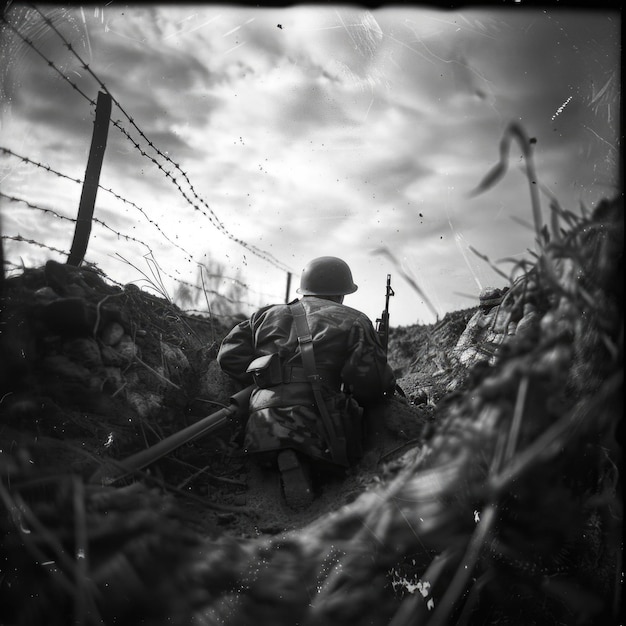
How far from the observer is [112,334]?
282 centimetres

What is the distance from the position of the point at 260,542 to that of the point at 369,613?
1.05ft

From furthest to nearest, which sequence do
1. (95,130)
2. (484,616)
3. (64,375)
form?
(95,130)
(64,375)
(484,616)

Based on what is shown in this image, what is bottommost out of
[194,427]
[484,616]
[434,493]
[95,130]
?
[484,616]

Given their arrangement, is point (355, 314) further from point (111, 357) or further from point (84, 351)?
point (84, 351)

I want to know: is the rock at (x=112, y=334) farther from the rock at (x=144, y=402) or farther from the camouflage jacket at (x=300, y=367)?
the camouflage jacket at (x=300, y=367)

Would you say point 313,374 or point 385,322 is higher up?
point 385,322

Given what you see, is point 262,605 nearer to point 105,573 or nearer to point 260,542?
point 260,542

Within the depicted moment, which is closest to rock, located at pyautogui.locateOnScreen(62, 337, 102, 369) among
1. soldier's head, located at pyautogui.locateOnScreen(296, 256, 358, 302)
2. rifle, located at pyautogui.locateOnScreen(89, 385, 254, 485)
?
rifle, located at pyautogui.locateOnScreen(89, 385, 254, 485)

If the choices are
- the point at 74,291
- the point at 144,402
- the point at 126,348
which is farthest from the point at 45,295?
the point at 144,402

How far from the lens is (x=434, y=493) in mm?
1005

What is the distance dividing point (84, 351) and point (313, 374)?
4.69ft

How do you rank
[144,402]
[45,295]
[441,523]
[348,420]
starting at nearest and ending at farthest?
1. [441,523]
2. [45,295]
3. [144,402]
4. [348,420]

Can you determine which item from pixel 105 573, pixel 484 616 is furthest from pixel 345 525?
pixel 484 616

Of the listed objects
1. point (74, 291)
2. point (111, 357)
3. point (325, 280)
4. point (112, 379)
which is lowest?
point (112, 379)
